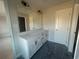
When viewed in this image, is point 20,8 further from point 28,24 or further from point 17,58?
point 17,58

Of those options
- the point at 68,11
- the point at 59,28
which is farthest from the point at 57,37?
the point at 68,11

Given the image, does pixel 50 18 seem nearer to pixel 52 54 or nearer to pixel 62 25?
pixel 62 25

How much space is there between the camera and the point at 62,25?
2.94m

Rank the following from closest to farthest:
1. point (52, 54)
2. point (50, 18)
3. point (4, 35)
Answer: point (4, 35), point (52, 54), point (50, 18)

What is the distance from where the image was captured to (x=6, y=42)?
148 cm

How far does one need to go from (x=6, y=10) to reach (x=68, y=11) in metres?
2.69

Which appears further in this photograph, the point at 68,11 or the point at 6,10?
the point at 68,11

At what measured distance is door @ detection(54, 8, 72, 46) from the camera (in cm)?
274

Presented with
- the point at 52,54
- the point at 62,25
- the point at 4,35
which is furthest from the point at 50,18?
the point at 4,35

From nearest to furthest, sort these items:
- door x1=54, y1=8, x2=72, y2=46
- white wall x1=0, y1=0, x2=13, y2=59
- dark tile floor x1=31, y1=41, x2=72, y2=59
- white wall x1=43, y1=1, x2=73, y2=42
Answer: white wall x1=0, y1=0, x2=13, y2=59 → dark tile floor x1=31, y1=41, x2=72, y2=59 → door x1=54, y1=8, x2=72, y2=46 → white wall x1=43, y1=1, x2=73, y2=42

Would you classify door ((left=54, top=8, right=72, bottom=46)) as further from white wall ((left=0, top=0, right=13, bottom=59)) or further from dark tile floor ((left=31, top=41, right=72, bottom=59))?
white wall ((left=0, top=0, right=13, bottom=59))

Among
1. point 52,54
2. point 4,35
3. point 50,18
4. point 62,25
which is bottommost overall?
point 52,54

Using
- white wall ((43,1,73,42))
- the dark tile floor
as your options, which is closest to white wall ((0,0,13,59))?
the dark tile floor

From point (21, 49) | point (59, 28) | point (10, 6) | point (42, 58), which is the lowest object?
point (42, 58)
